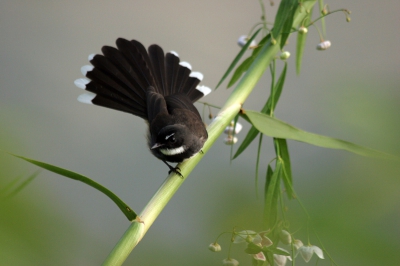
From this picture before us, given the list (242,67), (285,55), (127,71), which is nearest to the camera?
(285,55)

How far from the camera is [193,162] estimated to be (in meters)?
1.02

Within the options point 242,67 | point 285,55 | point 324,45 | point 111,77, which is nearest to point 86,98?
point 111,77

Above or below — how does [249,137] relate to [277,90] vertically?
below

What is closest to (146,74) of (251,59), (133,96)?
(133,96)

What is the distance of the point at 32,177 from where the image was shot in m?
0.60

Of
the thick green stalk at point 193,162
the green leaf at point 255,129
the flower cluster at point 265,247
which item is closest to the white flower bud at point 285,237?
the flower cluster at point 265,247

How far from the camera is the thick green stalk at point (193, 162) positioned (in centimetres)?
67

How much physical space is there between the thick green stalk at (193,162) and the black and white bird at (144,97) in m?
0.31

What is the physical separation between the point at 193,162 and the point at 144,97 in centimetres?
54

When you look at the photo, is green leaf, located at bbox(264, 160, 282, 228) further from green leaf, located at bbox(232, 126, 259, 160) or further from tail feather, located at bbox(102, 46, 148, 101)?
tail feather, located at bbox(102, 46, 148, 101)

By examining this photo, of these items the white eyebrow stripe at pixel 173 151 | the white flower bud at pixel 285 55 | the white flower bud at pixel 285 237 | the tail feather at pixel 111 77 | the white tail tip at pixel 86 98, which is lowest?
the white eyebrow stripe at pixel 173 151

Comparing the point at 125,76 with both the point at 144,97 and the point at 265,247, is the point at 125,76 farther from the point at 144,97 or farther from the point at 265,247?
the point at 265,247

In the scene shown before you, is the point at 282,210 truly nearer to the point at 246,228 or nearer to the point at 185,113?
the point at 246,228

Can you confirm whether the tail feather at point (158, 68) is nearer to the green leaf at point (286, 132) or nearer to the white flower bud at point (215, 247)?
the green leaf at point (286, 132)
